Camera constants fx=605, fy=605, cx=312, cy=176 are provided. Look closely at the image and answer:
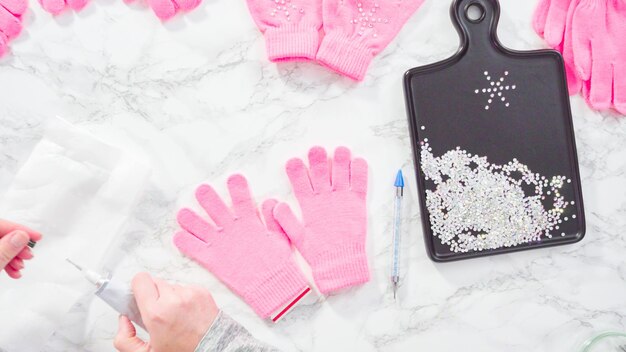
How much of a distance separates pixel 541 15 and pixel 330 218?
1.69 ft

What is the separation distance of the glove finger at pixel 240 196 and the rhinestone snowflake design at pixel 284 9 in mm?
285

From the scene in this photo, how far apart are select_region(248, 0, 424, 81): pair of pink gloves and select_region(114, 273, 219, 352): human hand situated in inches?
16.4

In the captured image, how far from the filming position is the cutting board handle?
1031 millimetres

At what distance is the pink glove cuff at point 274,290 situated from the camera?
1.04 metres

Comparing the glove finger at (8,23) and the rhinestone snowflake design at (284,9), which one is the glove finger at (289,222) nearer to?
the rhinestone snowflake design at (284,9)

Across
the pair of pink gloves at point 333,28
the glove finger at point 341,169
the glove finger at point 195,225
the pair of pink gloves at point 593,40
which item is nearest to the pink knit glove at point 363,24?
the pair of pink gloves at point 333,28

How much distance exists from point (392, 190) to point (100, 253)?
51cm

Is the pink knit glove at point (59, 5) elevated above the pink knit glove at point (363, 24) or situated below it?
above

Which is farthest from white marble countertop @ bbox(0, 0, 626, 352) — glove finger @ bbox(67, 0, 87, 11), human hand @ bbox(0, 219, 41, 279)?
human hand @ bbox(0, 219, 41, 279)

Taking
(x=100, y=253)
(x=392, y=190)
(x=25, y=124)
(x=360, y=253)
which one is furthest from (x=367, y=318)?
(x=25, y=124)

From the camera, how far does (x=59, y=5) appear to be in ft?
3.32

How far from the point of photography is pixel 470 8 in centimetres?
104

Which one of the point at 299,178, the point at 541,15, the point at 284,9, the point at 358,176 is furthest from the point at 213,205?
the point at 541,15

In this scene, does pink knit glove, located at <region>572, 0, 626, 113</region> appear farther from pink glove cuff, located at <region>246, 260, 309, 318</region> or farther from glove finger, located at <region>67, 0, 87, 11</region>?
glove finger, located at <region>67, 0, 87, 11</region>
